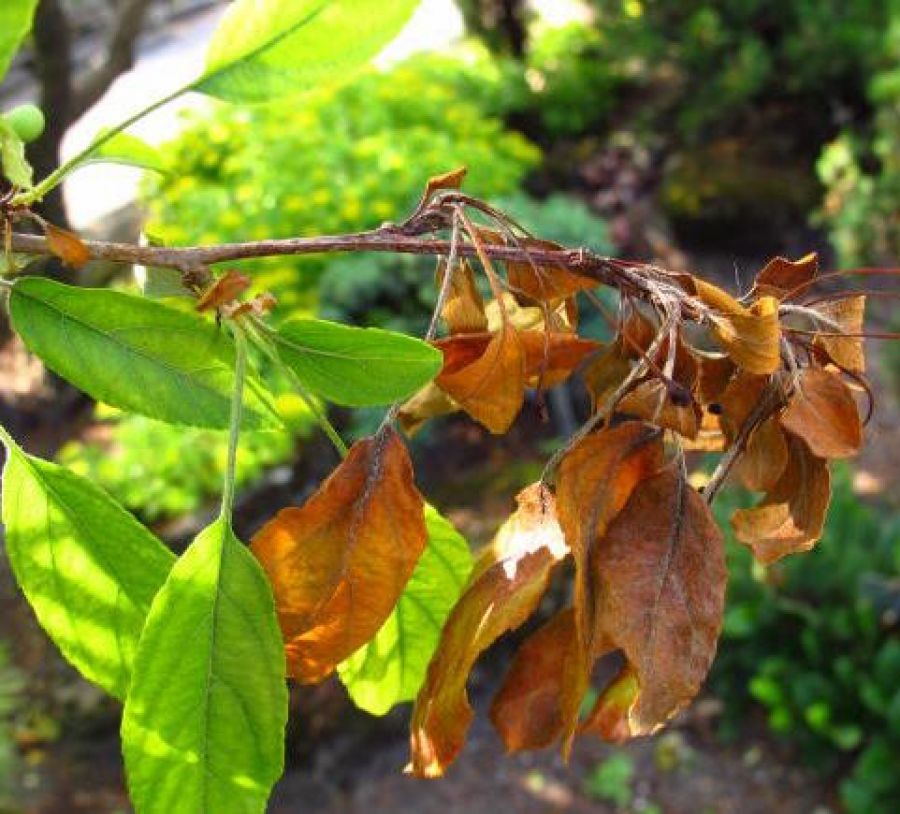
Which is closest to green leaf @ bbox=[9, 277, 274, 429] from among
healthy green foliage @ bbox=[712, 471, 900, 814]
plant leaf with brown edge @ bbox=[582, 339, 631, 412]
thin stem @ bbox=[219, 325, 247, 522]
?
thin stem @ bbox=[219, 325, 247, 522]

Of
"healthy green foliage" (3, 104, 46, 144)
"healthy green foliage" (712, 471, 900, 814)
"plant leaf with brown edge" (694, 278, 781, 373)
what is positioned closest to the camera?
"plant leaf with brown edge" (694, 278, 781, 373)

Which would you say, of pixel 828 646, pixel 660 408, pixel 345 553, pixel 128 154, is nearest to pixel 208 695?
pixel 345 553

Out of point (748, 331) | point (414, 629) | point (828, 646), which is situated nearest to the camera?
point (748, 331)

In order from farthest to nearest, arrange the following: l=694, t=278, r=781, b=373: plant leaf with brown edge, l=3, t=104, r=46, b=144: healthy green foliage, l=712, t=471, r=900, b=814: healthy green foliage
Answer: l=712, t=471, r=900, b=814: healthy green foliage, l=3, t=104, r=46, b=144: healthy green foliage, l=694, t=278, r=781, b=373: plant leaf with brown edge

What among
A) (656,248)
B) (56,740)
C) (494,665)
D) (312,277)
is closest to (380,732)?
(494,665)

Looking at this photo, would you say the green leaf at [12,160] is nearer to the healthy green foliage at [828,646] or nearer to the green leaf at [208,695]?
the green leaf at [208,695]

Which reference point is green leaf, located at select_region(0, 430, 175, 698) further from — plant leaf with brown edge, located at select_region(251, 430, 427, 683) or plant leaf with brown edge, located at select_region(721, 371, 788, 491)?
plant leaf with brown edge, located at select_region(721, 371, 788, 491)

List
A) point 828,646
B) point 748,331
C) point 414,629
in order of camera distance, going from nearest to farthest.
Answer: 1. point 748,331
2. point 414,629
3. point 828,646

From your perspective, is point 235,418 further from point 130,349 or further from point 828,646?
point 828,646

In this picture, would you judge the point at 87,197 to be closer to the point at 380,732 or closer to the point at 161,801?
the point at 380,732
